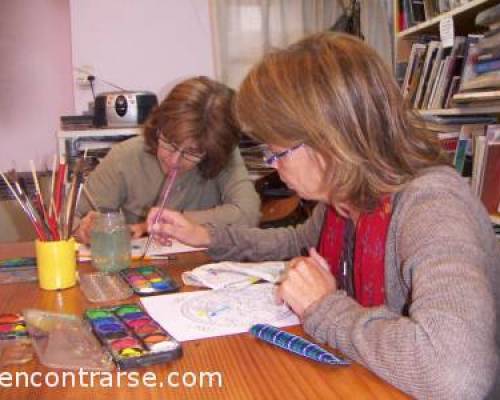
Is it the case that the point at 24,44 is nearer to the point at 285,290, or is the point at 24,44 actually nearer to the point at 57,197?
the point at 57,197

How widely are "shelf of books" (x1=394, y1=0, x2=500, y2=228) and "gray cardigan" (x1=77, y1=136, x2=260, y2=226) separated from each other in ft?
1.92

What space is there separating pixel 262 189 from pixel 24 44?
4.42ft

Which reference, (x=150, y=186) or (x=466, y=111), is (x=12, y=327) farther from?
(x=466, y=111)

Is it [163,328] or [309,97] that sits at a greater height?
[309,97]

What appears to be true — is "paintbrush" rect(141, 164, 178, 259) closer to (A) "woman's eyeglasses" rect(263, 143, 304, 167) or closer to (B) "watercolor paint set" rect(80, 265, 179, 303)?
(B) "watercolor paint set" rect(80, 265, 179, 303)

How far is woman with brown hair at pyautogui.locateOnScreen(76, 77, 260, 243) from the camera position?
1.52 meters

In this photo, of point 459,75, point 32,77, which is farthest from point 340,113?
point 32,77

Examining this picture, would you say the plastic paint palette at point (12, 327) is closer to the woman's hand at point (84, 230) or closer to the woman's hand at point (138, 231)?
the woman's hand at point (84, 230)

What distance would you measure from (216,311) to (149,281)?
8.4 inches

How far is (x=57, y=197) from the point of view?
1024 mm

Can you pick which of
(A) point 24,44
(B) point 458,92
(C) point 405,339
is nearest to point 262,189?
(B) point 458,92

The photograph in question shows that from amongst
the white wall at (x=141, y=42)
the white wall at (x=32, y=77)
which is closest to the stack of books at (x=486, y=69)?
the white wall at (x=141, y=42)

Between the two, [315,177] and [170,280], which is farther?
[170,280]

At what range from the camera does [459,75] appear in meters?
1.77
